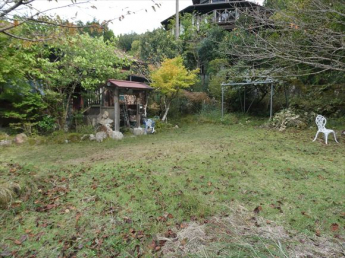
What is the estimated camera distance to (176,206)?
9.70 feet

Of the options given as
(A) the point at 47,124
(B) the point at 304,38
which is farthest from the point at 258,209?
(A) the point at 47,124

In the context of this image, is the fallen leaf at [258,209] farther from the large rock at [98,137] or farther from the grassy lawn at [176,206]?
the large rock at [98,137]

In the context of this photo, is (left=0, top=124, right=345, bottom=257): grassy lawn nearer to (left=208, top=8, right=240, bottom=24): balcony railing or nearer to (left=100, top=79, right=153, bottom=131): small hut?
(left=100, top=79, right=153, bottom=131): small hut

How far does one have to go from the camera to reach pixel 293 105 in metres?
10.0

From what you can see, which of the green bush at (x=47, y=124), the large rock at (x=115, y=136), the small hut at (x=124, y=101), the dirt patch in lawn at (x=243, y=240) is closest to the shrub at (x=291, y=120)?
the small hut at (x=124, y=101)

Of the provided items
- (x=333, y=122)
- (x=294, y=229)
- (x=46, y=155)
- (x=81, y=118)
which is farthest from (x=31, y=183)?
(x=333, y=122)

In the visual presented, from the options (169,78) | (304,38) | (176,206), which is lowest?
(176,206)

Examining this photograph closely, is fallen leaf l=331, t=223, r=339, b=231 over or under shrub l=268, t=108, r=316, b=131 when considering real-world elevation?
under

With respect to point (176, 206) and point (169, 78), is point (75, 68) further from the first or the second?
point (176, 206)

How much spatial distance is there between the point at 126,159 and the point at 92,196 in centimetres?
192

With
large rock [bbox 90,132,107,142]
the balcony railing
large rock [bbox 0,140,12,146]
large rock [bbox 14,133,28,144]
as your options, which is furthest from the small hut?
the balcony railing

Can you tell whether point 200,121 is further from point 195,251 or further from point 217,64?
point 195,251

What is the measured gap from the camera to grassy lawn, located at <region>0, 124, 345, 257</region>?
2158 millimetres

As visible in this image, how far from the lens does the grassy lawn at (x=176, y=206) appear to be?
2.16 meters
